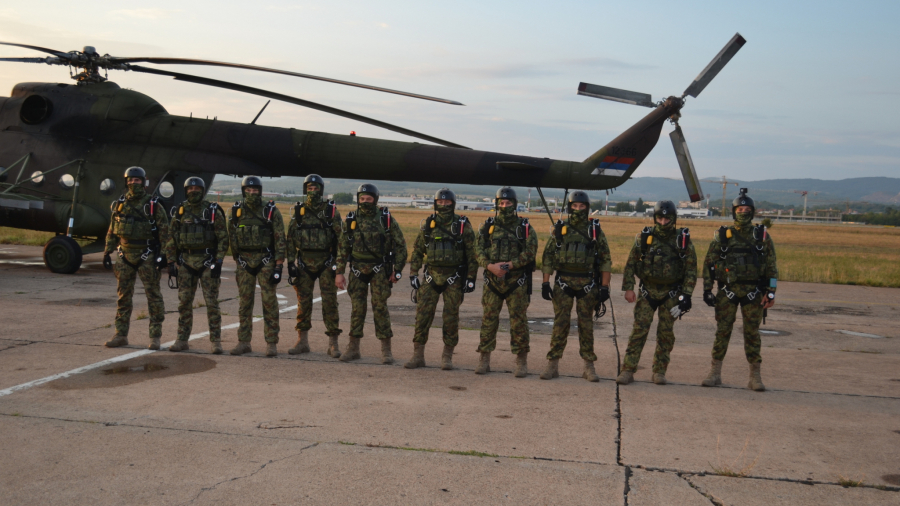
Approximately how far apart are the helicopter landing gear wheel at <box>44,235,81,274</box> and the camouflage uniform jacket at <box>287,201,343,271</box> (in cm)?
897

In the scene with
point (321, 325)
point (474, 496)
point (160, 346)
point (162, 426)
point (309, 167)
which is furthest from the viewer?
point (309, 167)

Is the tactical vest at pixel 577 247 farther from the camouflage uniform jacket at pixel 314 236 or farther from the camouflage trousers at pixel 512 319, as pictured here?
the camouflage uniform jacket at pixel 314 236

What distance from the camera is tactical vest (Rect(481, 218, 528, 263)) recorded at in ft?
24.0

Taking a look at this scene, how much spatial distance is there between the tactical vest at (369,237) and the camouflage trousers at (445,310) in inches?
25.7

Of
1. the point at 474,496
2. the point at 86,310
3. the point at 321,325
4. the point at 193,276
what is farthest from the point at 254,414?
the point at 86,310

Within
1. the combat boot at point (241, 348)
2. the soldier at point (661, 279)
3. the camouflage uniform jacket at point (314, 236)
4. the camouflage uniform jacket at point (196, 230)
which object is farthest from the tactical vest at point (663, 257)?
the camouflage uniform jacket at point (196, 230)

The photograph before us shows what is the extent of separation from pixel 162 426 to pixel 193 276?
3113mm

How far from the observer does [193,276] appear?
8.20m

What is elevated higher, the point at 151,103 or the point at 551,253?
the point at 151,103

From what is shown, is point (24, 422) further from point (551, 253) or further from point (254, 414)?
point (551, 253)

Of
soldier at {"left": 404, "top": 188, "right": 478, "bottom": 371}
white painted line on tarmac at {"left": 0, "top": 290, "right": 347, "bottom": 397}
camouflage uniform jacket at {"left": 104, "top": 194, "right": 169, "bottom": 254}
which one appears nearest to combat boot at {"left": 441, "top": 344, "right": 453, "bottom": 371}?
soldier at {"left": 404, "top": 188, "right": 478, "bottom": 371}

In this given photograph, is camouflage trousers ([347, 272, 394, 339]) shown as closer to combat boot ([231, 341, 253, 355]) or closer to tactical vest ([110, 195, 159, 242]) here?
combat boot ([231, 341, 253, 355])

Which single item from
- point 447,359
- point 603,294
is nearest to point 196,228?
point 447,359

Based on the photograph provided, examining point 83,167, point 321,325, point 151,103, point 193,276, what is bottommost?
point 321,325
